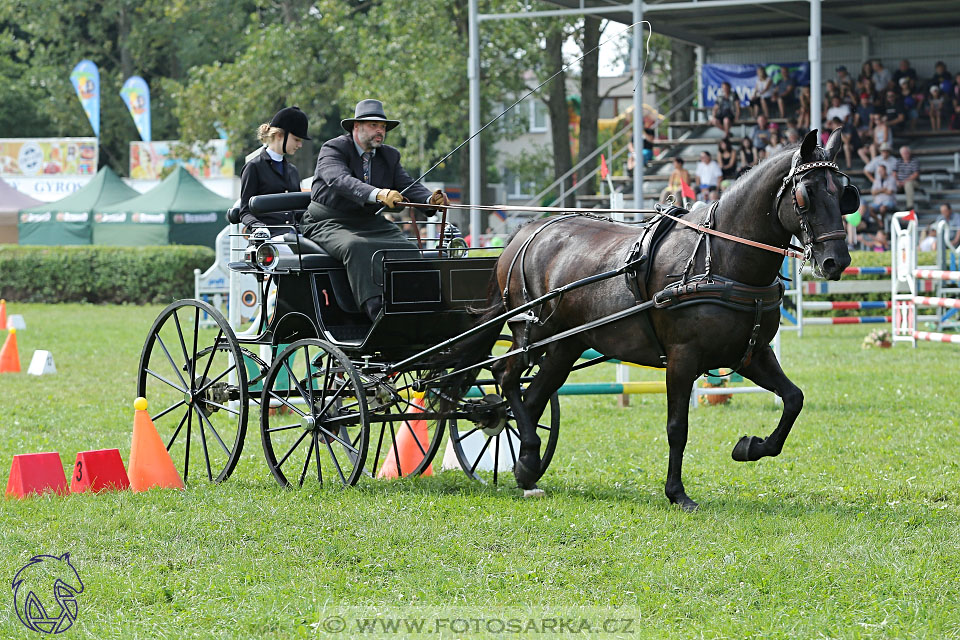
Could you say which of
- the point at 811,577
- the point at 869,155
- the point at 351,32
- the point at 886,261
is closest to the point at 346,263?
the point at 811,577

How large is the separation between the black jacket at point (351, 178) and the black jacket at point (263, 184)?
102 centimetres

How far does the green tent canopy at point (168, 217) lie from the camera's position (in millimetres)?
32594

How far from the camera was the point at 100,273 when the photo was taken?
28.7m

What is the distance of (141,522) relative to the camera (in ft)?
21.5

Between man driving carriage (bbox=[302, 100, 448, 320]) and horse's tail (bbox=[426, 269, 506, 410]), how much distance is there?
1.78 feet

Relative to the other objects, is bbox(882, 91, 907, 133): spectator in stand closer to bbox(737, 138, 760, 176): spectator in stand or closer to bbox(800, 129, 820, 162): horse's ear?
bbox(737, 138, 760, 176): spectator in stand

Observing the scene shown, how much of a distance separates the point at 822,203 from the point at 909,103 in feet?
68.9

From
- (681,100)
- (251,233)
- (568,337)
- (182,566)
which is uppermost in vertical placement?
(681,100)

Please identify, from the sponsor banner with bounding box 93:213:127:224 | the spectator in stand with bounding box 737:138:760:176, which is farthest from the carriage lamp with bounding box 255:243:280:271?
the sponsor banner with bounding box 93:213:127:224

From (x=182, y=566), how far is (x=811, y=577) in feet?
9.19

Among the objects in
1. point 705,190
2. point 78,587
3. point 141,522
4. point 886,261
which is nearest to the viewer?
point 78,587

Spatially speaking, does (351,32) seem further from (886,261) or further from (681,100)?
(886,261)

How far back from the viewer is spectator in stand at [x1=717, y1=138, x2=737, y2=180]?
2419cm

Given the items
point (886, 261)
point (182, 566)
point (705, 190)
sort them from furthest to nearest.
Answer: point (705, 190), point (886, 261), point (182, 566)
